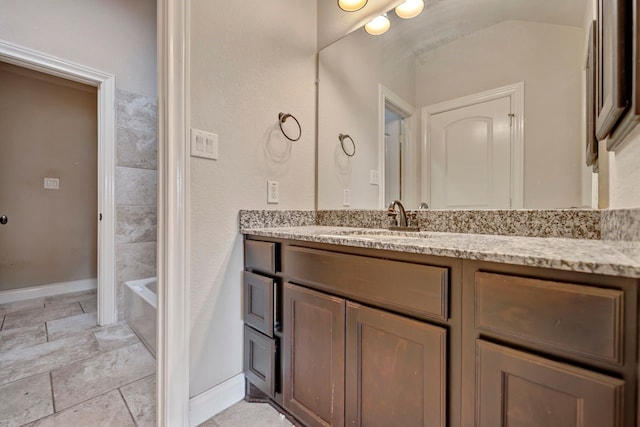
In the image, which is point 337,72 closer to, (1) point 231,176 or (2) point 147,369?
(1) point 231,176

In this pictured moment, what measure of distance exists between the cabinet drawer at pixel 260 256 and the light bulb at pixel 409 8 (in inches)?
53.3

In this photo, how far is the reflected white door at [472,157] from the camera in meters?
1.17

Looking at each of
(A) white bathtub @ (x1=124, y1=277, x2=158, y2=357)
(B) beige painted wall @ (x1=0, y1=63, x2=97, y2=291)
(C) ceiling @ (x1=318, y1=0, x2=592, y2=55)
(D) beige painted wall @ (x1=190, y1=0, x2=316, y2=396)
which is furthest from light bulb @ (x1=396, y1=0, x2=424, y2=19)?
(B) beige painted wall @ (x1=0, y1=63, x2=97, y2=291)

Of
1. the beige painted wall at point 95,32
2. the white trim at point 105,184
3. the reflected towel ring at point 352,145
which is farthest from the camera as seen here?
the white trim at point 105,184

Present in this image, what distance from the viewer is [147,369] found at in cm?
161

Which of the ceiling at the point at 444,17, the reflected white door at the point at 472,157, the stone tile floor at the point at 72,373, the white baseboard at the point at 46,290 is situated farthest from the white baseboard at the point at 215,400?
the white baseboard at the point at 46,290

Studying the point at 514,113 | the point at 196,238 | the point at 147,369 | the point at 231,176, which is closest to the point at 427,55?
the point at 514,113

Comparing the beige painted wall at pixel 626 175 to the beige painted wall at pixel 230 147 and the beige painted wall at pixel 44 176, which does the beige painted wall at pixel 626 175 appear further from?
the beige painted wall at pixel 44 176

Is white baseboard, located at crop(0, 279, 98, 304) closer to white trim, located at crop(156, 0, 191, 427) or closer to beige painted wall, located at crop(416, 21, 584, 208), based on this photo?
white trim, located at crop(156, 0, 191, 427)

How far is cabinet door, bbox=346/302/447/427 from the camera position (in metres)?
0.71

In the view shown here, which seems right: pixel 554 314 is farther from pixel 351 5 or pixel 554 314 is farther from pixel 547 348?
pixel 351 5

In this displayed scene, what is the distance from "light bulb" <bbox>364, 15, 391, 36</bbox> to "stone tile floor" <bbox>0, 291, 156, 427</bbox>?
86.9 inches

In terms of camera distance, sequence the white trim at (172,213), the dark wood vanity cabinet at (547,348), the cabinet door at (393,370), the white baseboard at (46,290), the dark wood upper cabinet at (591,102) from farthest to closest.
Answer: the white baseboard at (46,290) < the white trim at (172,213) < the dark wood upper cabinet at (591,102) < the cabinet door at (393,370) < the dark wood vanity cabinet at (547,348)

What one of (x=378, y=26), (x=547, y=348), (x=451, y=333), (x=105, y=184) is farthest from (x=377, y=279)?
(x=105, y=184)
